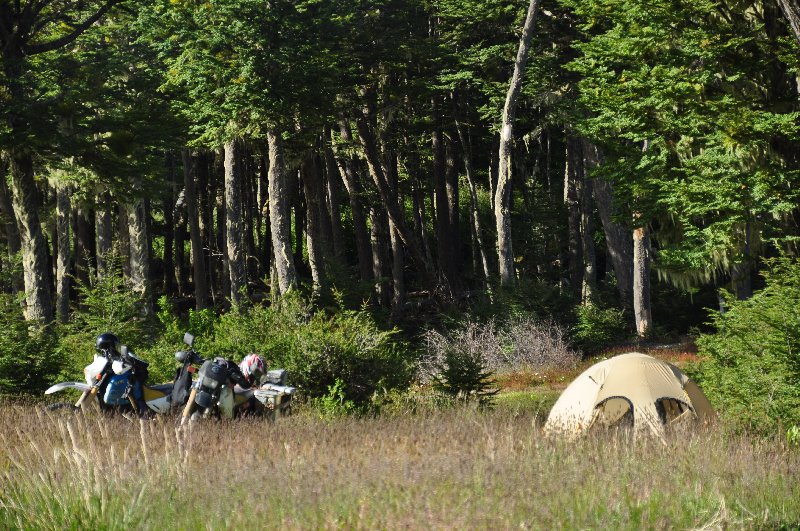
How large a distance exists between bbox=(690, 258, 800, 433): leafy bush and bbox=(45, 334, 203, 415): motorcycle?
24.5ft

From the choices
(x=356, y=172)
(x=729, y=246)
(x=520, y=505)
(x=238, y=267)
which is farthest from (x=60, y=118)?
(x=356, y=172)

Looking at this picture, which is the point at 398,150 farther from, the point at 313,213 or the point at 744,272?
the point at 744,272

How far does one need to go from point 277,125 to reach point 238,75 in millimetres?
1815

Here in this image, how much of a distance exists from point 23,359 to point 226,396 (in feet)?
20.8

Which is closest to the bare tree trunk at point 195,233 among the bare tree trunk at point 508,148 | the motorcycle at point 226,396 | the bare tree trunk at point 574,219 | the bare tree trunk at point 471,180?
the bare tree trunk at point 471,180

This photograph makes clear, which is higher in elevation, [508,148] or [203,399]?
[508,148]

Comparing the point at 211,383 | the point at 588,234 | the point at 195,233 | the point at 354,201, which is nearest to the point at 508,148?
the point at 588,234

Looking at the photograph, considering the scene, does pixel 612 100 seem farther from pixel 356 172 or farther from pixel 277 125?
pixel 356 172

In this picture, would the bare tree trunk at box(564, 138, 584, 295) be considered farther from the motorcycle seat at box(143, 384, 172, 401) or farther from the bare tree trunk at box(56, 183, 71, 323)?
the motorcycle seat at box(143, 384, 172, 401)

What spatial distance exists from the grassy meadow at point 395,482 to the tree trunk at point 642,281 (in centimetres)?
1966

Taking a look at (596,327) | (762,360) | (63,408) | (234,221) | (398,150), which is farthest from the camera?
(398,150)

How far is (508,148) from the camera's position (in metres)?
32.7

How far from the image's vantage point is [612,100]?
2306 cm

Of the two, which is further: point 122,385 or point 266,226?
point 266,226
